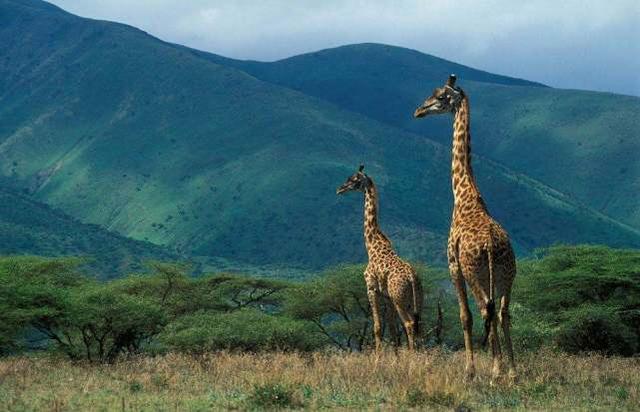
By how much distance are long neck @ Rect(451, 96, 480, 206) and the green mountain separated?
3734 inches

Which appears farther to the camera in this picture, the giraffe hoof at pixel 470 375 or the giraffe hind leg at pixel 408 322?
the giraffe hind leg at pixel 408 322

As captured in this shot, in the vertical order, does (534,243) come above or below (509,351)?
below

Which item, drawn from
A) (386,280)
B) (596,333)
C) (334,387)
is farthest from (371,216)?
(596,333)

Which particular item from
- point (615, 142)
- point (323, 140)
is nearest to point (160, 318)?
point (323, 140)

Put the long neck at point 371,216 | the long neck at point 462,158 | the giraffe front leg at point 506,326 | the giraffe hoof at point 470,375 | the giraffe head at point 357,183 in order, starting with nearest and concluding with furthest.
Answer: the giraffe front leg at point 506,326
the giraffe hoof at point 470,375
the long neck at point 462,158
the long neck at point 371,216
the giraffe head at point 357,183

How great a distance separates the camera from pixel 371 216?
2066 centimetres

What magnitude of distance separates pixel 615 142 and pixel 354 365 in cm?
17544

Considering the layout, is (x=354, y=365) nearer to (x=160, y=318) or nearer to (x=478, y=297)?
(x=478, y=297)

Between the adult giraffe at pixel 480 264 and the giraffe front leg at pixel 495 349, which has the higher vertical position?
the adult giraffe at pixel 480 264

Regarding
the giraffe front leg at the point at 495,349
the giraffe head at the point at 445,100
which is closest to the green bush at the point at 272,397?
the giraffe front leg at the point at 495,349

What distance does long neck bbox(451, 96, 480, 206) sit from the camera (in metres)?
15.4

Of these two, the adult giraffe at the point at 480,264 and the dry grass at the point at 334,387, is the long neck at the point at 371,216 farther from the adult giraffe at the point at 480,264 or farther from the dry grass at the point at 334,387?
the adult giraffe at the point at 480,264

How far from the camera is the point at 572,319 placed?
2689 cm

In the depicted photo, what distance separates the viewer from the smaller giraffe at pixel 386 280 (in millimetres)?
18156
